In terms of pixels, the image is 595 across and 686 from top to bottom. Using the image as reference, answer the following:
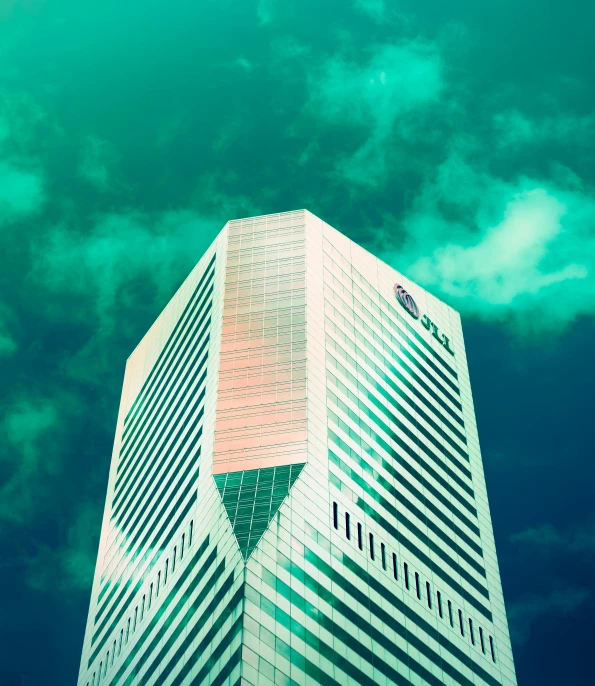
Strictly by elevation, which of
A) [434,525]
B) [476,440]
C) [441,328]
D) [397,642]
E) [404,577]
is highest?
[441,328]

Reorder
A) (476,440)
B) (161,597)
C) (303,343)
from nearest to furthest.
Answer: (161,597)
(303,343)
(476,440)

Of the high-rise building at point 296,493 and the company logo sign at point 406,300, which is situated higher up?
the company logo sign at point 406,300

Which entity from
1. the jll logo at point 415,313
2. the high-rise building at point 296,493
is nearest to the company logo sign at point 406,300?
the jll logo at point 415,313

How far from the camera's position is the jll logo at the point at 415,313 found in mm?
178875

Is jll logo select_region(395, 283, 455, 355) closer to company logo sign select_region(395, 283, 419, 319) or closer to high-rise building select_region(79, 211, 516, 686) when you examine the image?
company logo sign select_region(395, 283, 419, 319)

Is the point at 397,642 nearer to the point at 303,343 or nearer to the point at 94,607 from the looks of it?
the point at 303,343

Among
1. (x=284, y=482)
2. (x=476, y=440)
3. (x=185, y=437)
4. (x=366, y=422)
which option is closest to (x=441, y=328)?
(x=476, y=440)

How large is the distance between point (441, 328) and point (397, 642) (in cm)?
7626

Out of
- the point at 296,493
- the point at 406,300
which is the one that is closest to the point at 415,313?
the point at 406,300

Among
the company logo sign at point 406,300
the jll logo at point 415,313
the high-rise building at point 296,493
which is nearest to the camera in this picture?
the high-rise building at point 296,493

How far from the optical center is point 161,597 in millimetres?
131250

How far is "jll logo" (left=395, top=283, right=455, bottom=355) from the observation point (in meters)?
179

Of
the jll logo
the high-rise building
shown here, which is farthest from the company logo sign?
the high-rise building

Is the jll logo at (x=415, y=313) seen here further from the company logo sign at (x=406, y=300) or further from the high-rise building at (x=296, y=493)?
the high-rise building at (x=296, y=493)
